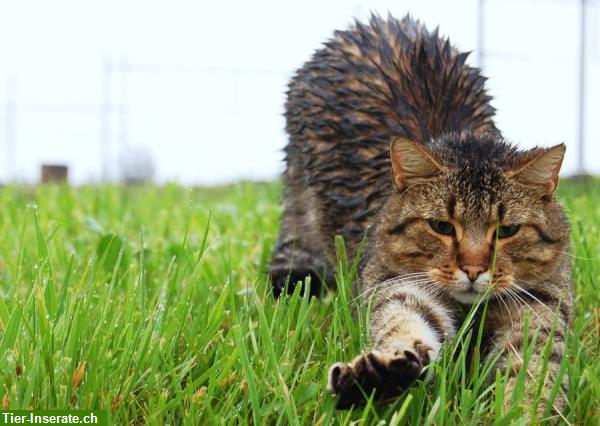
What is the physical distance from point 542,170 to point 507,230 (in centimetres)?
23

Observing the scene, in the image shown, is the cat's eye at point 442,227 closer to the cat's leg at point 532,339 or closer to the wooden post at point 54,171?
the cat's leg at point 532,339

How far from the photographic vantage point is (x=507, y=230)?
8.20ft

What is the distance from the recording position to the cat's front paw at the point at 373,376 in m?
1.85

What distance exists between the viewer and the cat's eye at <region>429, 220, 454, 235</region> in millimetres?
2520

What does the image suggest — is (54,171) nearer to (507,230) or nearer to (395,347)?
(507,230)

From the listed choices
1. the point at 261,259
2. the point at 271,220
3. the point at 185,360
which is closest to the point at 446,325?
the point at 185,360

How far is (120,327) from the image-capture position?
7.65 feet

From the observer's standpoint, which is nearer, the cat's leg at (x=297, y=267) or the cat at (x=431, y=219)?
the cat at (x=431, y=219)

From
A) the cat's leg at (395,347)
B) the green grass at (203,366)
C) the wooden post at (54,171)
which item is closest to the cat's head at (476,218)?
the cat's leg at (395,347)

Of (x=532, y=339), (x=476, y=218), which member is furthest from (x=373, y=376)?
(x=476, y=218)

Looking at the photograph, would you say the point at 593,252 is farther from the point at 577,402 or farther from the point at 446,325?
the point at 577,402

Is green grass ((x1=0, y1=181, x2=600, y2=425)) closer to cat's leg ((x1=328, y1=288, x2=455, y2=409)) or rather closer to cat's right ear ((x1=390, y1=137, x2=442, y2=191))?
cat's leg ((x1=328, y1=288, x2=455, y2=409))

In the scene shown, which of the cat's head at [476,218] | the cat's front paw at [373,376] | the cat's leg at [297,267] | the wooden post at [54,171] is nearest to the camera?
the cat's front paw at [373,376]

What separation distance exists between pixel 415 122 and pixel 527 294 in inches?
48.4
